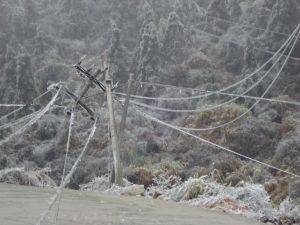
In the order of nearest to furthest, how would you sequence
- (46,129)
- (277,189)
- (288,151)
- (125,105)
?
(125,105), (277,189), (288,151), (46,129)

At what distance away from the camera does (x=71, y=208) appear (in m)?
7.32

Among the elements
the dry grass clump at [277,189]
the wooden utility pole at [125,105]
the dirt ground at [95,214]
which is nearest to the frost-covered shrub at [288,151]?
the dry grass clump at [277,189]

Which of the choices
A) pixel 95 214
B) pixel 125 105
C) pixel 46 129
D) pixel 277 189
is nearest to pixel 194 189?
pixel 277 189

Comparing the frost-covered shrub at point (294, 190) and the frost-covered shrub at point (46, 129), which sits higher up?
the frost-covered shrub at point (294, 190)

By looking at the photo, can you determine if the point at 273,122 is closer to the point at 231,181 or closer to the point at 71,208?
the point at 231,181

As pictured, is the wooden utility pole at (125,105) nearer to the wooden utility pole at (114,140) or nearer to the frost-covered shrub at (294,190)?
the wooden utility pole at (114,140)

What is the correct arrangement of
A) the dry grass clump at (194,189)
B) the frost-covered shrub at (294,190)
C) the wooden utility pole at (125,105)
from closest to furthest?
the dry grass clump at (194,189) → the frost-covered shrub at (294,190) → the wooden utility pole at (125,105)

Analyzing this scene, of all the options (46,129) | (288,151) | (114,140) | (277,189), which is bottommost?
(46,129)

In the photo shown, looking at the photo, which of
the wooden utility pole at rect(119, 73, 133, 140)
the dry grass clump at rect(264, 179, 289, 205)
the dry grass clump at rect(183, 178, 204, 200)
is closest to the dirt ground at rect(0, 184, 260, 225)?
the dry grass clump at rect(183, 178, 204, 200)

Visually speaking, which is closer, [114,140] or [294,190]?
[114,140]

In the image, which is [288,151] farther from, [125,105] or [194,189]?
[125,105]

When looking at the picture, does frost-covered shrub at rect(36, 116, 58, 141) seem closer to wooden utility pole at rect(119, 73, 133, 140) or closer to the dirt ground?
wooden utility pole at rect(119, 73, 133, 140)

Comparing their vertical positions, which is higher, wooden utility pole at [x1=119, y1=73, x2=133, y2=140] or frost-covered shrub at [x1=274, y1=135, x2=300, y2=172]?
wooden utility pole at [x1=119, y1=73, x2=133, y2=140]

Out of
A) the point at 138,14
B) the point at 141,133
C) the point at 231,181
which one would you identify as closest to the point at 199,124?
the point at 141,133
